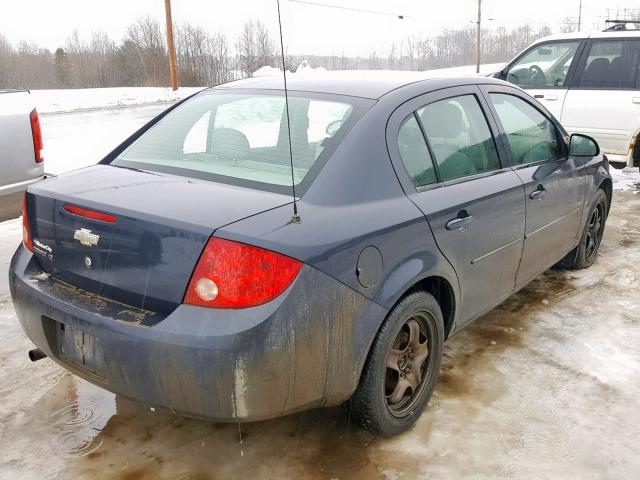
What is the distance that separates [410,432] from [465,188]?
119cm

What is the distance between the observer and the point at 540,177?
370 centimetres

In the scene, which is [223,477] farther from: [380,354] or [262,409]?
[380,354]

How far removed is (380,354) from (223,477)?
2.67 feet

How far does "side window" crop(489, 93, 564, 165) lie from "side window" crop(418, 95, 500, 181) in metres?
0.25

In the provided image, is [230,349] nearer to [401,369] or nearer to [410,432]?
[401,369]

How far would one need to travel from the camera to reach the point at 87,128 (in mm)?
14969

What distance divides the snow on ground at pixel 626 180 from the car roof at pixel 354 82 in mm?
5463

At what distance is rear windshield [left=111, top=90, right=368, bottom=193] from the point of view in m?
2.62

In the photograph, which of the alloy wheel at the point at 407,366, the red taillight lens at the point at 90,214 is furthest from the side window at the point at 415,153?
the red taillight lens at the point at 90,214

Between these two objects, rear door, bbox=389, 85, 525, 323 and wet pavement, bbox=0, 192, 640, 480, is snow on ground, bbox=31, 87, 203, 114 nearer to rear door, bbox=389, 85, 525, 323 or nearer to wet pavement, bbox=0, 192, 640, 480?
wet pavement, bbox=0, 192, 640, 480

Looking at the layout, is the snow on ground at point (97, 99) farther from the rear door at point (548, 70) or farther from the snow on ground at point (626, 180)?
the snow on ground at point (626, 180)

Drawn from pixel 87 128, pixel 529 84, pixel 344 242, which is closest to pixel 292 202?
pixel 344 242

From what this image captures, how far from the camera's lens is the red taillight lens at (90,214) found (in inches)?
Result: 92.0

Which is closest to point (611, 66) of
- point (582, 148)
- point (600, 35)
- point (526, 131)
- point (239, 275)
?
point (600, 35)
